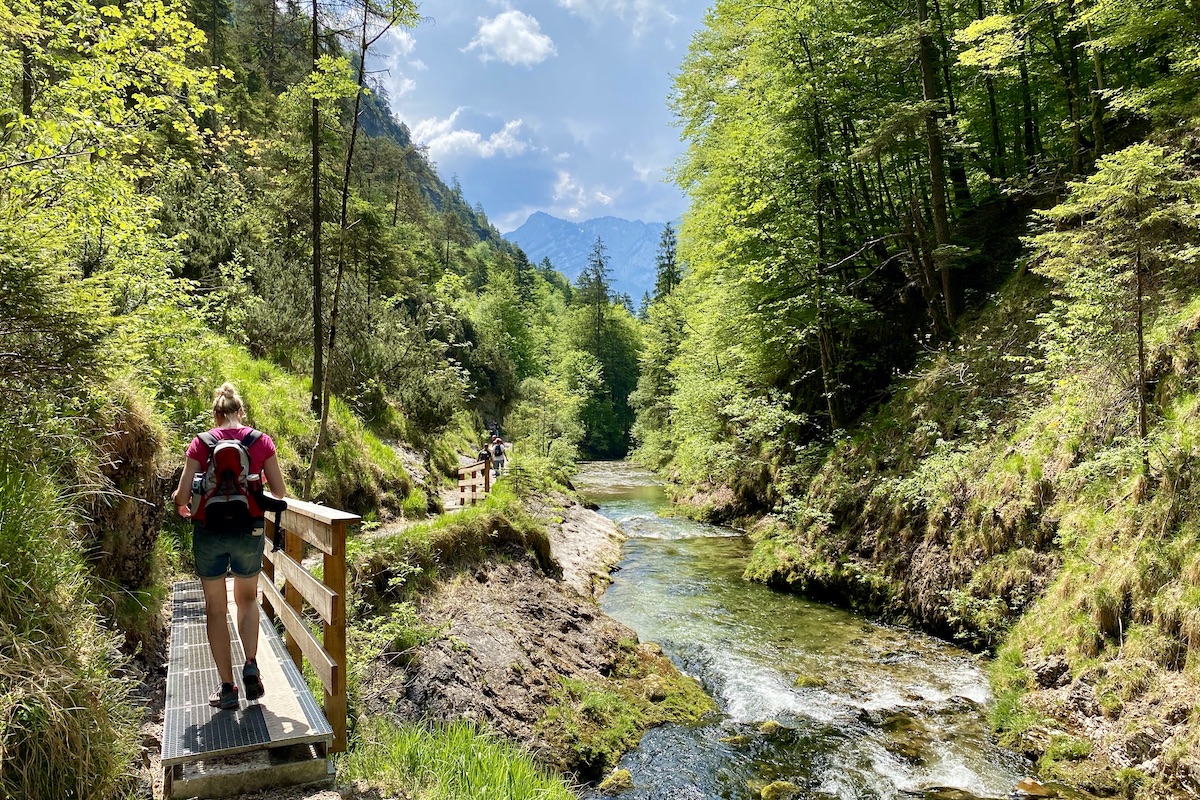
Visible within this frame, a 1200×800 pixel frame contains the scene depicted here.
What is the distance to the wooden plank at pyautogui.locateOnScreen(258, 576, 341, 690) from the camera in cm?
389

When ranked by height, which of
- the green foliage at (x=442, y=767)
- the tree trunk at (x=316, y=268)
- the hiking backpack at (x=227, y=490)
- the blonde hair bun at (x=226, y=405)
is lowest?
the green foliage at (x=442, y=767)

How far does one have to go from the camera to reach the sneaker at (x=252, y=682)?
4.12 meters

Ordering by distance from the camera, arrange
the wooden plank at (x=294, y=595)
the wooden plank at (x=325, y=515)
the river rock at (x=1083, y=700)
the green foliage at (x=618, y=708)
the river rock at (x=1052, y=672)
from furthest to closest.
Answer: the river rock at (x=1052, y=672) → the green foliage at (x=618, y=708) → the river rock at (x=1083, y=700) → the wooden plank at (x=294, y=595) → the wooden plank at (x=325, y=515)

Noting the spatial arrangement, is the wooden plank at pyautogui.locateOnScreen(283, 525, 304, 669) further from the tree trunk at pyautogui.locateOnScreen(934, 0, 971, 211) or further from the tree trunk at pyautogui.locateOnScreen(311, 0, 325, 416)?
the tree trunk at pyautogui.locateOnScreen(934, 0, 971, 211)

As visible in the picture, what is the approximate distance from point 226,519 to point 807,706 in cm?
747

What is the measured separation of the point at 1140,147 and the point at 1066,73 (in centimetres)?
1017

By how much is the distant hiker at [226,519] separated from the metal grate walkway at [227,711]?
0.15 m

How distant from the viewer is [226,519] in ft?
13.0

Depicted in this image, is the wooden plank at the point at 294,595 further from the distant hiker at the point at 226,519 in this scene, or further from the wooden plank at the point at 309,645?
the distant hiker at the point at 226,519

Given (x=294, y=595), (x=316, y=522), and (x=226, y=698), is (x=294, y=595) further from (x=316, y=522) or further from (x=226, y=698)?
(x=316, y=522)

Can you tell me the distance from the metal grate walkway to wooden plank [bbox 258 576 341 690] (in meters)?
0.22

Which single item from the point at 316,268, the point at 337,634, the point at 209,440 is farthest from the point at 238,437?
the point at 316,268

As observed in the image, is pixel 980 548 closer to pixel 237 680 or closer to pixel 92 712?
pixel 237 680

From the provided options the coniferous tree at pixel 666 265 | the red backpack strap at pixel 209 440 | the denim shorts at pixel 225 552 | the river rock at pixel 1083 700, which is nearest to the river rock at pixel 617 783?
the denim shorts at pixel 225 552
